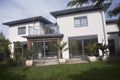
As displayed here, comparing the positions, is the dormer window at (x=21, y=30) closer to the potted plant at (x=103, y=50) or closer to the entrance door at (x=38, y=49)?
the entrance door at (x=38, y=49)

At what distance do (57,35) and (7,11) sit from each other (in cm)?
1705

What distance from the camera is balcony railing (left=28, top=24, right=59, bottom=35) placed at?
25.1m

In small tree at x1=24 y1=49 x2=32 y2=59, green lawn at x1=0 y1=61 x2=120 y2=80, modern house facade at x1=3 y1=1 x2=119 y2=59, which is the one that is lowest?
green lawn at x1=0 y1=61 x2=120 y2=80

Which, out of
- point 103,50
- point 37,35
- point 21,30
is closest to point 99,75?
point 103,50

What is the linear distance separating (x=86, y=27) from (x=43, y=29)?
860cm

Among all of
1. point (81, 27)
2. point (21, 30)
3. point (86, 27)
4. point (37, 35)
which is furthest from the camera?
point (21, 30)

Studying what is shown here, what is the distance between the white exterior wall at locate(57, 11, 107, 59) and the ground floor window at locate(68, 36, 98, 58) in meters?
0.68

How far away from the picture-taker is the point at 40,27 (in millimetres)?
27984

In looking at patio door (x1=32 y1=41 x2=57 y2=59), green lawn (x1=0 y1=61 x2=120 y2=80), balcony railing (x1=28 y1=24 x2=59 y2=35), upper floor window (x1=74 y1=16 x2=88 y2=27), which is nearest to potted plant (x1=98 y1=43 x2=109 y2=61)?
green lawn (x1=0 y1=61 x2=120 y2=80)

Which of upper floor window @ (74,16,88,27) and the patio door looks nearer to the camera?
upper floor window @ (74,16,88,27)

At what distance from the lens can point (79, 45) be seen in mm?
24500

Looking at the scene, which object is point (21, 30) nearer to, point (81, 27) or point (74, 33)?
point (74, 33)

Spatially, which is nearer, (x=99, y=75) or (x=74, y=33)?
(x=99, y=75)

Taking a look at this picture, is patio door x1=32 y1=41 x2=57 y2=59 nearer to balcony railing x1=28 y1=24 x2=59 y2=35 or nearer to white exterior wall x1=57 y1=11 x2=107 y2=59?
balcony railing x1=28 y1=24 x2=59 y2=35
